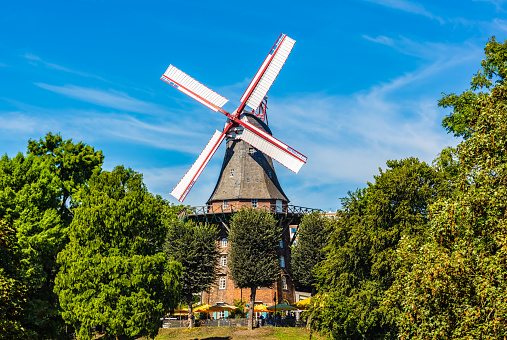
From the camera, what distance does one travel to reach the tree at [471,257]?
15227 millimetres

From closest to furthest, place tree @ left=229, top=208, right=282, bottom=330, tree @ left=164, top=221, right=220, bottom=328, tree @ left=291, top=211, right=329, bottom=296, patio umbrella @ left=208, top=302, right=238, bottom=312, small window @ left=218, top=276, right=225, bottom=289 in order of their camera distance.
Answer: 1. tree @ left=164, top=221, right=220, bottom=328
2. tree @ left=229, top=208, right=282, bottom=330
3. patio umbrella @ left=208, top=302, right=238, bottom=312
4. tree @ left=291, top=211, right=329, bottom=296
5. small window @ left=218, top=276, right=225, bottom=289

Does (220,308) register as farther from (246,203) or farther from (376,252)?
(376,252)

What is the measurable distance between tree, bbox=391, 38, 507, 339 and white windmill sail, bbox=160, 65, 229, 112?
44240mm

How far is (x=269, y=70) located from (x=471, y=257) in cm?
4548

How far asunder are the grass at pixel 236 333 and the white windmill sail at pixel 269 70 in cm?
2415

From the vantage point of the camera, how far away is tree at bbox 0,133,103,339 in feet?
110

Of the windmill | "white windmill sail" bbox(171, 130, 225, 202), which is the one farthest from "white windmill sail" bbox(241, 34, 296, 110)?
"white windmill sail" bbox(171, 130, 225, 202)

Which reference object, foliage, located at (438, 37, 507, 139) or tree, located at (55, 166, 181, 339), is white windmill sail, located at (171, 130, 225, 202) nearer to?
tree, located at (55, 166, 181, 339)

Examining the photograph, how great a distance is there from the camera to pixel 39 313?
108ft

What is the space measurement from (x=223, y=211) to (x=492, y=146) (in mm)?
44696

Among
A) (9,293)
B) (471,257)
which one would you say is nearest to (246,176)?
(9,293)

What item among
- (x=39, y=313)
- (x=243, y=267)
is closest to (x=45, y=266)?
(x=39, y=313)

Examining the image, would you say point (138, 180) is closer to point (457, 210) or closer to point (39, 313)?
point (39, 313)

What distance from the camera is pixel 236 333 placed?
Answer: 4731 cm
